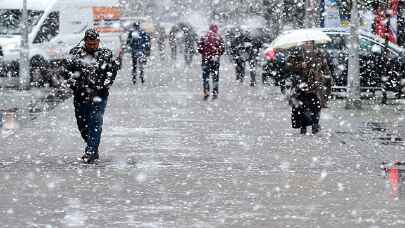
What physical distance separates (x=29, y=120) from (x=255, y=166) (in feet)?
23.9

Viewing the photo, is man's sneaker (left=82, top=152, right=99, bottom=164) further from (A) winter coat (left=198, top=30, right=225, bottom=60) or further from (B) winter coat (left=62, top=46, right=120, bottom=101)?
(A) winter coat (left=198, top=30, right=225, bottom=60)

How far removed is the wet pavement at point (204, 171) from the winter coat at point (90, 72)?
846 millimetres

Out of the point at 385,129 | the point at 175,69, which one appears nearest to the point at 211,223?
the point at 385,129

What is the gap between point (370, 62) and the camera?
26.5 metres

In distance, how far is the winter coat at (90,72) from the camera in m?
14.1

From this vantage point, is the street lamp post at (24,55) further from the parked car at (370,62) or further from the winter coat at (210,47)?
the parked car at (370,62)

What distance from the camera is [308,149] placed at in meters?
15.5

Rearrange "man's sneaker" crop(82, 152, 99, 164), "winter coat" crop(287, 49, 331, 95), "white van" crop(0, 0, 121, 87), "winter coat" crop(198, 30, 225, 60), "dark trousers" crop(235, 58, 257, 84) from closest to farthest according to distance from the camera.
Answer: "man's sneaker" crop(82, 152, 99, 164) → "winter coat" crop(287, 49, 331, 95) → "winter coat" crop(198, 30, 225, 60) → "dark trousers" crop(235, 58, 257, 84) → "white van" crop(0, 0, 121, 87)

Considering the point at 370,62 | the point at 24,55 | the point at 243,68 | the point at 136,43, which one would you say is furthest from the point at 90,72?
the point at 243,68

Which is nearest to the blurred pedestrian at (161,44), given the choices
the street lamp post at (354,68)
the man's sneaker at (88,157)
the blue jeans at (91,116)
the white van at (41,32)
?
the white van at (41,32)

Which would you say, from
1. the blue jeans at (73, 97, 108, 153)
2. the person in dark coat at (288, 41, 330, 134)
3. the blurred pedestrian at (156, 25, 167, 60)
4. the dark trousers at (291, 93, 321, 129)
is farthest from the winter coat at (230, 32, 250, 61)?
the blurred pedestrian at (156, 25, 167, 60)

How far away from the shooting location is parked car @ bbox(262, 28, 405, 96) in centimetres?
2572

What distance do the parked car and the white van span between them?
792cm

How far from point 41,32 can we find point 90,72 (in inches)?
706
